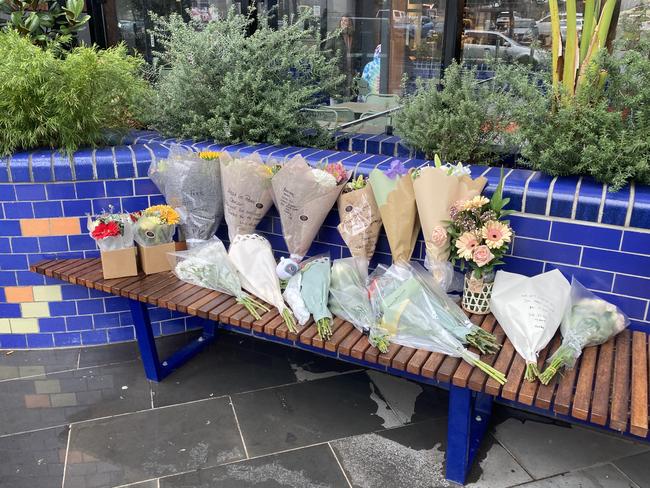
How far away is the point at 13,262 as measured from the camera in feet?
10.9

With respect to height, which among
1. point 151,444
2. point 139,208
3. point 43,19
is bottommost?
point 151,444

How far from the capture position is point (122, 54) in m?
3.72

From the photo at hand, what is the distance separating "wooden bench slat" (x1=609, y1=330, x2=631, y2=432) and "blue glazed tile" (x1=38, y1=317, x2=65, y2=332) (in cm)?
285

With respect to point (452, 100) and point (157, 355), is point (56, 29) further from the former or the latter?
point (452, 100)

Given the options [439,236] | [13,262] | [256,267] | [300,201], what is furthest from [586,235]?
[13,262]

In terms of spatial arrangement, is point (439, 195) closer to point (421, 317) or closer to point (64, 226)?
point (421, 317)

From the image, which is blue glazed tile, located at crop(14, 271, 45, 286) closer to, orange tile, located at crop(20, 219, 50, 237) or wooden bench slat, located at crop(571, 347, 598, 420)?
orange tile, located at crop(20, 219, 50, 237)

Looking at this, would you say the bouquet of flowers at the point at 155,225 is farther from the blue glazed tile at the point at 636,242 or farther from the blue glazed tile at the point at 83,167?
the blue glazed tile at the point at 636,242

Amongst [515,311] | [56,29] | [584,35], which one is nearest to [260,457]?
[515,311]

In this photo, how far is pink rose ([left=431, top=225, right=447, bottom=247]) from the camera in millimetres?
2555

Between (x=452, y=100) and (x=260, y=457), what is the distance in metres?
2.05

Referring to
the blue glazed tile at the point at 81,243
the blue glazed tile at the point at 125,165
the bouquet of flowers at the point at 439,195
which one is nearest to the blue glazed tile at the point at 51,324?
the blue glazed tile at the point at 81,243

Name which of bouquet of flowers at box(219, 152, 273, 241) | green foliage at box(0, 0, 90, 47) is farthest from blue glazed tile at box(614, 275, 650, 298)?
green foliage at box(0, 0, 90, 47)

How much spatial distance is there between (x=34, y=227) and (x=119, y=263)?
0.61 metres
